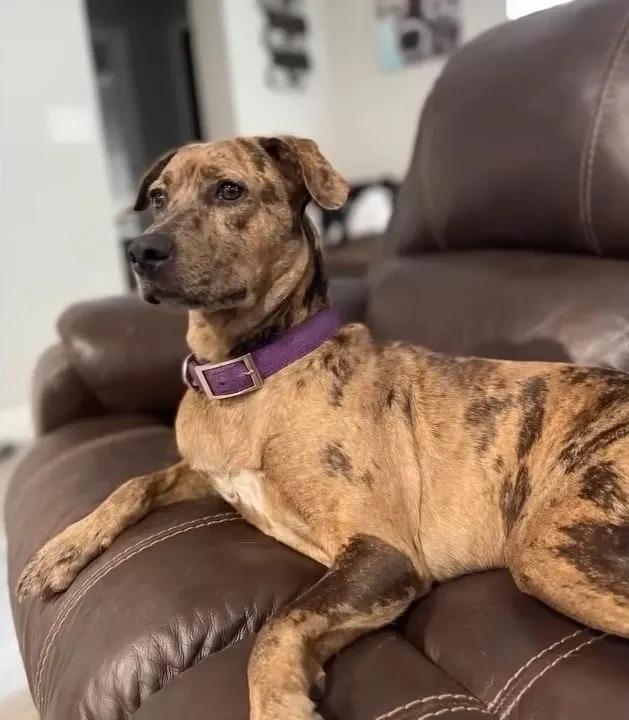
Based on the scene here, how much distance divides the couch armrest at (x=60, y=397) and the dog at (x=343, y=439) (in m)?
0.62

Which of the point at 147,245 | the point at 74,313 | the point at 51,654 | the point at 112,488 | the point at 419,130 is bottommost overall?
the point at 51,654

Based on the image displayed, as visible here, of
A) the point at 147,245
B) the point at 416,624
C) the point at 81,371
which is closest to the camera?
the point at 416,624

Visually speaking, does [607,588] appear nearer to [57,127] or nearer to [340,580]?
[340,580]

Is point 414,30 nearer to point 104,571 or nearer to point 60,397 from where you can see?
point 60,397

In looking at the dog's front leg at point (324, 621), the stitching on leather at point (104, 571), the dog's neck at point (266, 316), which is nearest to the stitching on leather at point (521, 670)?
the dog's front leg at point (324, 621)

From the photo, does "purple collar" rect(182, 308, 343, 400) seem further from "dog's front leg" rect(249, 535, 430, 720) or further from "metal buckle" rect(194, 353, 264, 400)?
"dog's front leg" rect(249, 535, 430, 720)

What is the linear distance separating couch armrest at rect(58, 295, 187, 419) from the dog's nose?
0.65 metres

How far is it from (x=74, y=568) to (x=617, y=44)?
1.66 m

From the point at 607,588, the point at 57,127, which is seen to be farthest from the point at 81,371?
the point at 57,127

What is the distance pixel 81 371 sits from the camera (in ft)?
6.52

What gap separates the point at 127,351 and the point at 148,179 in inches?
20.7

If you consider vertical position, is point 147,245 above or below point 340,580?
above

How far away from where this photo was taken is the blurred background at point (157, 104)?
3.44 metres

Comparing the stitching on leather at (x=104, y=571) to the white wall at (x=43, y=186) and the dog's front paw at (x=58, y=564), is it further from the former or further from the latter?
the white wall at (x=43, y=186)
